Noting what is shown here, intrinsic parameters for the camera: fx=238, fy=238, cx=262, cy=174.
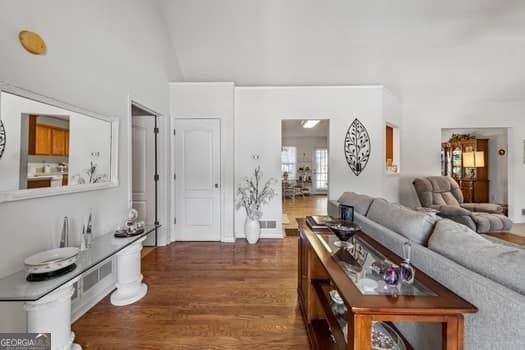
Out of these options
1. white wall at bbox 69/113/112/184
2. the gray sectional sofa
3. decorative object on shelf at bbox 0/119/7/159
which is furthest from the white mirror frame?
the gray sectional sofa

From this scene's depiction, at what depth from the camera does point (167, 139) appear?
3.98 metres

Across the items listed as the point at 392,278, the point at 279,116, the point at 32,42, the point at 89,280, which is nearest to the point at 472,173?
the point at 279,116

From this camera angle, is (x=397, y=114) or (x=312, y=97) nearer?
(x=312, y=97)

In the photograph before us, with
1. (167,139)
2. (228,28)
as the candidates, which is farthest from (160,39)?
(167,139)

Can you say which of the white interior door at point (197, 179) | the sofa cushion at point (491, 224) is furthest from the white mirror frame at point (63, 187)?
the sofa cushion at point (491, 224)

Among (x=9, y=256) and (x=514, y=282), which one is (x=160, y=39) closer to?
(x=9, y=256)

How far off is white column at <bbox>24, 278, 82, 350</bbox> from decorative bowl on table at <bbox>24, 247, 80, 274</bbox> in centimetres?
13

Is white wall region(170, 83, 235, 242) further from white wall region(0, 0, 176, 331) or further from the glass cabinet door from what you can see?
the glass cabinet door

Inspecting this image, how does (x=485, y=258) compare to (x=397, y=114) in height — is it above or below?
below

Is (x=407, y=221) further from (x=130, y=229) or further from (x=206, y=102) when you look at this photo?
(x=206, y=102)

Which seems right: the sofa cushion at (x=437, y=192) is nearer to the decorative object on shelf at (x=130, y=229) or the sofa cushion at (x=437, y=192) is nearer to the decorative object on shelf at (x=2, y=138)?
the decorative object on shelf at (x=130, y=229)

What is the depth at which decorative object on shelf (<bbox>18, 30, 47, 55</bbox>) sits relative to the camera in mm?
1622

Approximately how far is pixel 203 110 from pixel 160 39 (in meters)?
1.17

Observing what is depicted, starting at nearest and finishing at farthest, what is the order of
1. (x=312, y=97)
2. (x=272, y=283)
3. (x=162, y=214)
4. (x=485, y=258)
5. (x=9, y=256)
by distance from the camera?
(x=485, y=258)
(x=9, y=256)
(x=272, y=283)
(x=162, y=214)
(x=312, y=97)
